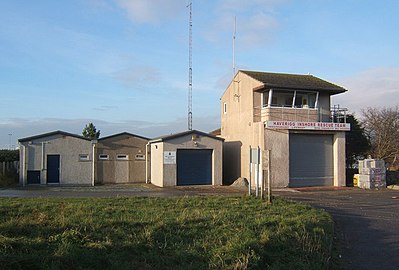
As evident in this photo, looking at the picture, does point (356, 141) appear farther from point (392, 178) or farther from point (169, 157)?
point (169, 157)

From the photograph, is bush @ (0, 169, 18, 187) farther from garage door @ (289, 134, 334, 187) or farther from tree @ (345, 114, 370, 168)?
tree @ (345, 114, 370, 168)

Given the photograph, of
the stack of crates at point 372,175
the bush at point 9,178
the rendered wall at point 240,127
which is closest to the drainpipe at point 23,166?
the bush at point 9,178

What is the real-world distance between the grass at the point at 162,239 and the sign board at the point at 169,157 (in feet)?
48.7

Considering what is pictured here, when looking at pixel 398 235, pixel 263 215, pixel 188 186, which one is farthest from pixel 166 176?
pixel 398 235

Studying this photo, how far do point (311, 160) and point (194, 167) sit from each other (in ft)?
26.0

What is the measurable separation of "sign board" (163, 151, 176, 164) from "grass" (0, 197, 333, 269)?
1484cm

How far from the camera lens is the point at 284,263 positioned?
7.22m

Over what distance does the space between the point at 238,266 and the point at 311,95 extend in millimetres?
25333

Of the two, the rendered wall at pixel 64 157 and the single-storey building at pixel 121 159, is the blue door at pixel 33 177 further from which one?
the single-storey building at pixel 121 159

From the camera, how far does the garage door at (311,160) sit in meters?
28.6

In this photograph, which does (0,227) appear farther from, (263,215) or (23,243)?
(263,215)

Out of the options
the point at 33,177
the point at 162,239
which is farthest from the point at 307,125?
the point at 162,239

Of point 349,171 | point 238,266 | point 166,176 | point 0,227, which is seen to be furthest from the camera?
point 349,171

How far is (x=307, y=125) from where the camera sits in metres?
28.0
